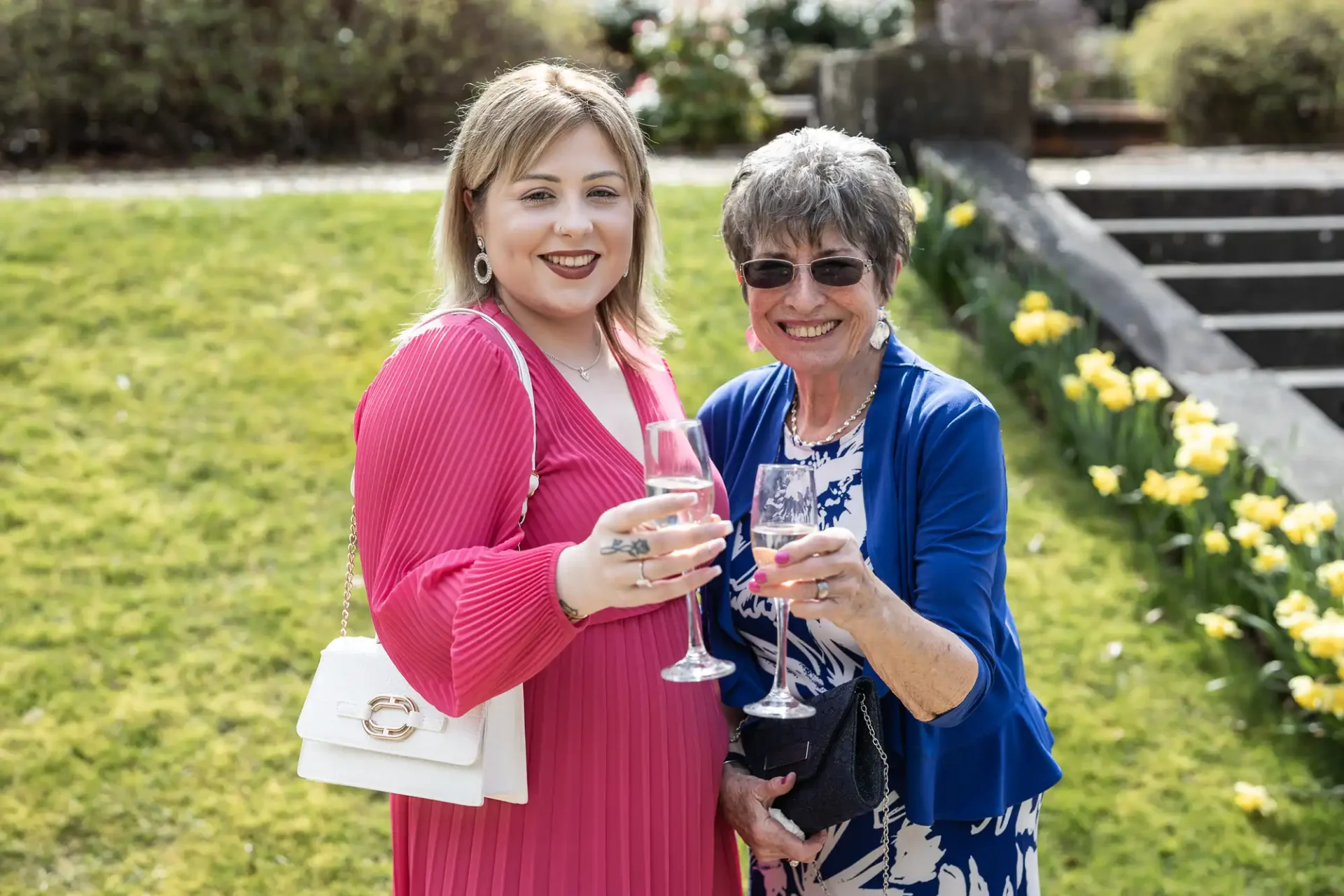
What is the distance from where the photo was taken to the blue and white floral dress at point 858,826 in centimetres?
251

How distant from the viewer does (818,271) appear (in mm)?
2449

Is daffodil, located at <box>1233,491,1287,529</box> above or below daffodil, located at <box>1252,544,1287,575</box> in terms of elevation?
above

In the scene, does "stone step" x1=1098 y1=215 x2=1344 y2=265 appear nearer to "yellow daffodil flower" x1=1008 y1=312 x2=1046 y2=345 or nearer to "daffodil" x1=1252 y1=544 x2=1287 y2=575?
"yellow daffodil flower" x1=1008 y1=312 x2=1046 y2=345

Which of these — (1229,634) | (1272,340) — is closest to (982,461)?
(1229,634)

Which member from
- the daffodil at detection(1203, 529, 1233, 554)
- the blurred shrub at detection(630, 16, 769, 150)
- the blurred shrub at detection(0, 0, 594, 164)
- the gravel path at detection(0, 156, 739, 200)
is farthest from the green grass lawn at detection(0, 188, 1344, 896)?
the blurred shrub at detection(630, 16, 769, 150)

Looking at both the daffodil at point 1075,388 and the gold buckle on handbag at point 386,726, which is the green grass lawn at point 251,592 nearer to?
the daffodil at point 1075,388

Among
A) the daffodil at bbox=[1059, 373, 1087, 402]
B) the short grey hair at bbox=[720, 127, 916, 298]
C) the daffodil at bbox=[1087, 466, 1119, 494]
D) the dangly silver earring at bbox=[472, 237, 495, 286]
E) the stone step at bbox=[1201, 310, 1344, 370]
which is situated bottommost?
the daffodil at bbox=[1087, 466, 1119, 494]

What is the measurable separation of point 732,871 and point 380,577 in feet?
3.41

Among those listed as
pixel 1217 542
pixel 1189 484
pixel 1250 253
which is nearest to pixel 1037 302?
pixel 1189 484

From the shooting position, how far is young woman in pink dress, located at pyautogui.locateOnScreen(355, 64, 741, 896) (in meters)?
2.04

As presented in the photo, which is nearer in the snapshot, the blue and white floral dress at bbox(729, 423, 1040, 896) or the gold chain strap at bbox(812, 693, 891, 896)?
the gold chain strap at bbox(812, 693, 891, 896)

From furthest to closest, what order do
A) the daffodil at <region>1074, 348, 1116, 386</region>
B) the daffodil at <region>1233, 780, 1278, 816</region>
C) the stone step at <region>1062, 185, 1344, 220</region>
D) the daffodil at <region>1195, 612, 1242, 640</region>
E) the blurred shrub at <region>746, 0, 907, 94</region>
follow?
the blurred shrub at <region>746, 0, 907, 94</region> → the stone step at <region>1062, 185, 1344, 220</region> → the daffodil at <region>1074, 348, 1116, 386</region> → the daffodil at <region>1195, 612, 1242, 640</region> → the daffodil at <region>1233, 780, 1278, 816</region>

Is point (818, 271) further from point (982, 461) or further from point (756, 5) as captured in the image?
point (756, 5)

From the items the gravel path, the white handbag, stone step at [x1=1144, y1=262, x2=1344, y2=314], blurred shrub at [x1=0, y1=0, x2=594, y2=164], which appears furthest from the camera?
blurred shrub at [x1=0, y1=0, x2=594, y2=164]
